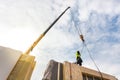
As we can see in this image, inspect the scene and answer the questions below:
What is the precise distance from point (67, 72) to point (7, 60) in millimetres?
4042

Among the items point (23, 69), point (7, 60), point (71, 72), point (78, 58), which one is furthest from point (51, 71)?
point (78, 58)

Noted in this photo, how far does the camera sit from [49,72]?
10078mm

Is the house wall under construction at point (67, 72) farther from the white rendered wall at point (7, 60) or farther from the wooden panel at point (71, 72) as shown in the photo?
the white rendered wall at point (7, 60)

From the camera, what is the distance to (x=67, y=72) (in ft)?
34.1

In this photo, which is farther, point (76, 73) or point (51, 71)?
point (76, 73)

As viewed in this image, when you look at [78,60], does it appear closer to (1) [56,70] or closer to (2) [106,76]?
(2) [106,76]

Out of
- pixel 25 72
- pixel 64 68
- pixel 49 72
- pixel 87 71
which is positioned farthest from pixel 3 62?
pixel 87 71

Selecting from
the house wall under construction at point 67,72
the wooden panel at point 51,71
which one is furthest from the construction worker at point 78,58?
the wooden panel at point 51,71

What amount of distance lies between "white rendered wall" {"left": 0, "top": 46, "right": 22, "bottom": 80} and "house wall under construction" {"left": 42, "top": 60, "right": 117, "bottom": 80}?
2.55m

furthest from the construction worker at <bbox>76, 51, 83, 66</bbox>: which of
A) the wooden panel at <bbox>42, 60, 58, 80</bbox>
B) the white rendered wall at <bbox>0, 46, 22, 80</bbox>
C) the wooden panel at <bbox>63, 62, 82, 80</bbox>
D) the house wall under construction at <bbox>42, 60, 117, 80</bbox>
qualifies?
the white rendered wall at <bbox>0, 46, 22, 80</bbox>

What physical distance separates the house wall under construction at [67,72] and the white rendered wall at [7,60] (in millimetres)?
2554

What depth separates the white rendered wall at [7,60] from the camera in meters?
7.11

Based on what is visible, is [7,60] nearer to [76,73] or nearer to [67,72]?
[67,72]

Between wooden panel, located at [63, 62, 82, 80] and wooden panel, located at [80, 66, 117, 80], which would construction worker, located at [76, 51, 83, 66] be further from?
wooden panel, located at [63, 62, 82, 80]
